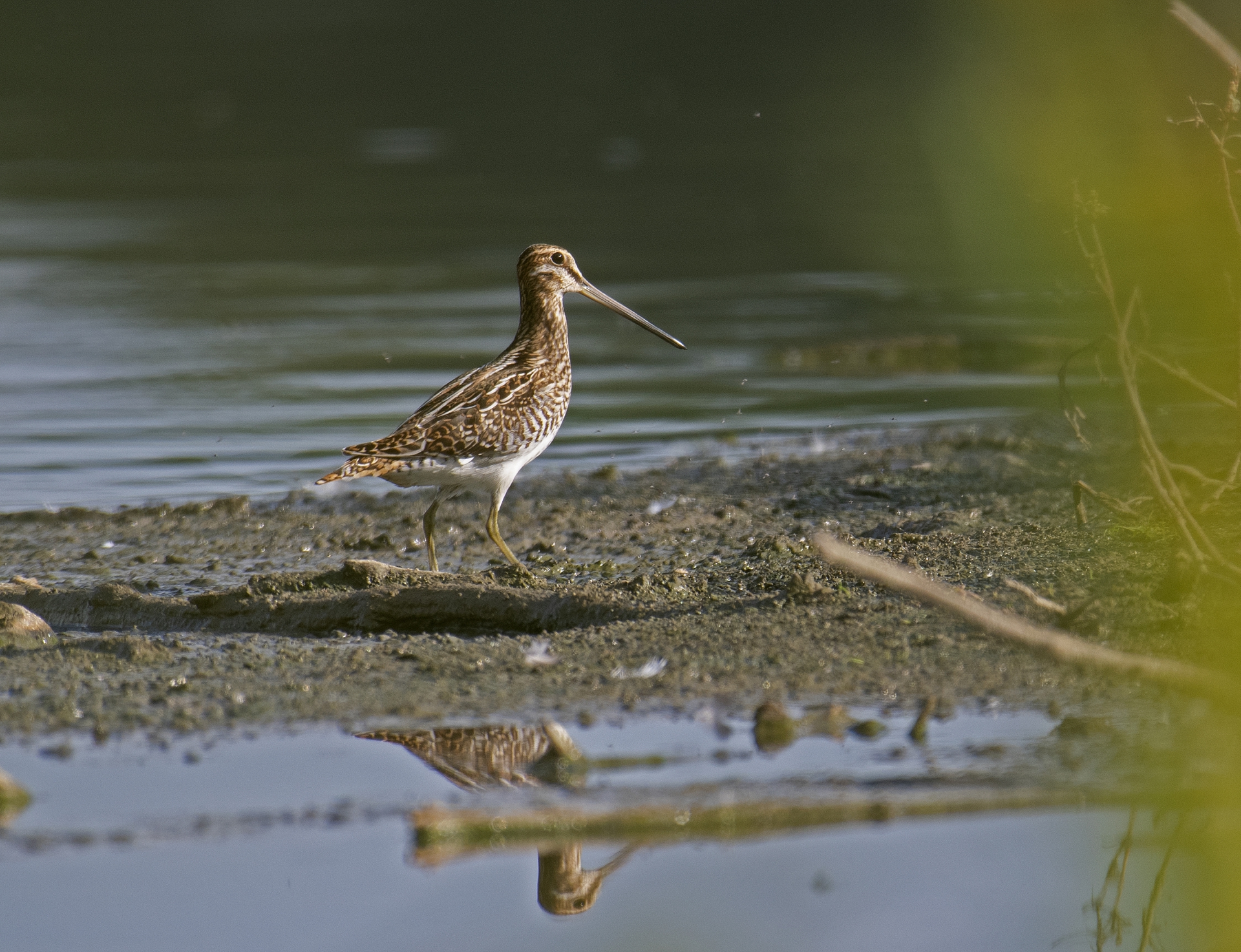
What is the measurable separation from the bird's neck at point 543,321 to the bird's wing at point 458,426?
19.0 inches

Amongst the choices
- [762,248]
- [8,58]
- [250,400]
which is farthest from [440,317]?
[8,58]

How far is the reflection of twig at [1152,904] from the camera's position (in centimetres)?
166

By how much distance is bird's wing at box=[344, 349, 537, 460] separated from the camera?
6.11 metres

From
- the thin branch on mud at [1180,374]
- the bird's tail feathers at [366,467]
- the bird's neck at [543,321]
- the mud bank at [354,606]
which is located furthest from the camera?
the bird's neck at [543,321]

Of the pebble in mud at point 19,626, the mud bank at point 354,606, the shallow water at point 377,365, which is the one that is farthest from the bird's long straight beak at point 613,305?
the pebble in mud at point 19,626

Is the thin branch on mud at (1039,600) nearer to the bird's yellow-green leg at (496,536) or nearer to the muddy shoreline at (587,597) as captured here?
the muddy shoreline at (587,597)

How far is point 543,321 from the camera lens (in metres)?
7.15

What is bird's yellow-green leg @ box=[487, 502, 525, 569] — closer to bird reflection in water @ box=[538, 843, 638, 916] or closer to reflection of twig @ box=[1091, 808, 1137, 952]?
bird reflection in water @ box=[538, 843, 638, 916]

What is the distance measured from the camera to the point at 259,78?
26547 millimetres

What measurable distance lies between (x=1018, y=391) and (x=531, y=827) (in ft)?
18.3

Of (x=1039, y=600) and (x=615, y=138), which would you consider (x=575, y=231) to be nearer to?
(x=615, y=138)

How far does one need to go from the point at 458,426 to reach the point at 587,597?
3.61 ft

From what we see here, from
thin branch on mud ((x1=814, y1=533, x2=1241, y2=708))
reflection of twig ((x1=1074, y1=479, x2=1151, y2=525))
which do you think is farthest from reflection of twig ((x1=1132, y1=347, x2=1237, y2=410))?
reflection of twig ((x1=1074, y1=479, x2=1151, y2=525))

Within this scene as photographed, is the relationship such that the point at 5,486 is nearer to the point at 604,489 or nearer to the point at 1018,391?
the point at 604,489
